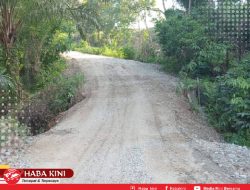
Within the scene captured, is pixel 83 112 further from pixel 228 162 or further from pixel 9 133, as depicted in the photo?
pixel 228 162

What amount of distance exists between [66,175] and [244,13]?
10.3 meters

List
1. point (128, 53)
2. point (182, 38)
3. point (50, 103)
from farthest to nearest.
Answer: point (128, 53) → point (182, 38) → point (50, 103)

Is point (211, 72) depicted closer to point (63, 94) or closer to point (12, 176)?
point (63, 94)

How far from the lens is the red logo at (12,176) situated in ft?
20.2

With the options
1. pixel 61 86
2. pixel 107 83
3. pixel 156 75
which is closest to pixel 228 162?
pixel 61 86

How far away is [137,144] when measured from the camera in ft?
27.1

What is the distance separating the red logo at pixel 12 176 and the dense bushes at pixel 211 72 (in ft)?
16.7

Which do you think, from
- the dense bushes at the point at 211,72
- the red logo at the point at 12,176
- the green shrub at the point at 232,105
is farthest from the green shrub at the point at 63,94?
the red logo at the point at 12,176

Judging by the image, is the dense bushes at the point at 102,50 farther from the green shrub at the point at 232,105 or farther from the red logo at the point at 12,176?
the red logo at the point at 12,176

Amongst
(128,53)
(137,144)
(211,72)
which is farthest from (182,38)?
(128,53)

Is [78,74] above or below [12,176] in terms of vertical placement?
above

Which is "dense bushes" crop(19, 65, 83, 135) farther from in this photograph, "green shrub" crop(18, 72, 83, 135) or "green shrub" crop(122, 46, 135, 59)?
"green shrub" crop(122, 46, 135, 59)

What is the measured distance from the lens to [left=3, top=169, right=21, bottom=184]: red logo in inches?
243

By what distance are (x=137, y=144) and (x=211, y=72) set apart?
6.79m
